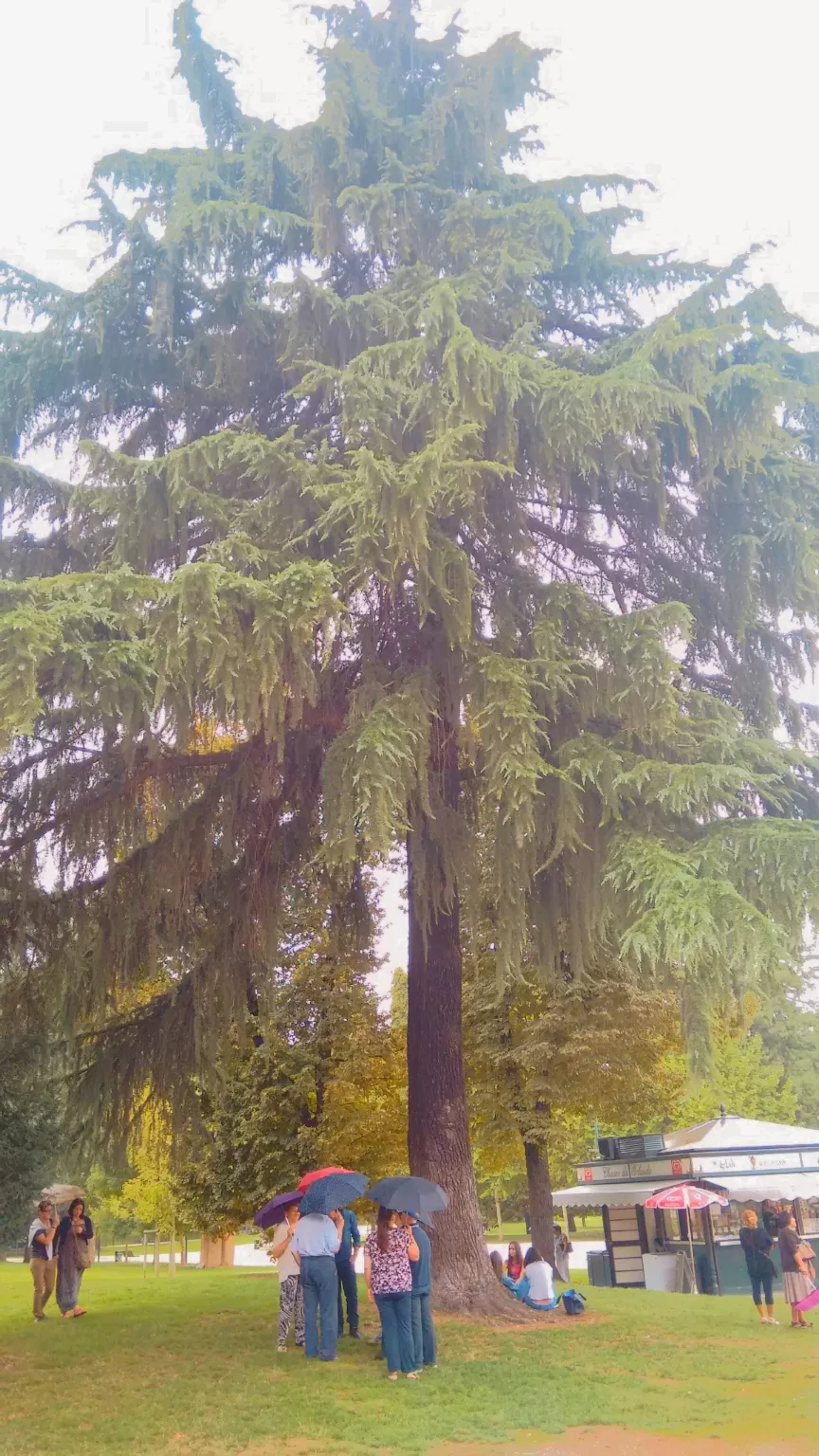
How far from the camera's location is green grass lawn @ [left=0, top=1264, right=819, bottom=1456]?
19.9 feet

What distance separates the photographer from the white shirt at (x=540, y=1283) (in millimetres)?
10875

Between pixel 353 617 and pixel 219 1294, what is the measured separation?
9.61 meters

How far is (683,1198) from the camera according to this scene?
51.8ft

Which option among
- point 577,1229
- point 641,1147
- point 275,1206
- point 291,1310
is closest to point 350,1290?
point 291,1310

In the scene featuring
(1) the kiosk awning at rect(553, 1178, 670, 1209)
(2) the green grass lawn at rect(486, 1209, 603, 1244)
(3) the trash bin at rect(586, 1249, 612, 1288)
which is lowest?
(2) the green grass lawn at rect(486, 1209, 603, 1244)

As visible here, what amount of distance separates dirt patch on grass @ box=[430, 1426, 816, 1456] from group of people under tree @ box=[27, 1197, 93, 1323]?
6.69 m

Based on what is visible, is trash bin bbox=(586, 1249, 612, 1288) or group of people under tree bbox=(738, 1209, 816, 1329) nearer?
group of people under tree bbox=(738, 1209, 816, 1329)

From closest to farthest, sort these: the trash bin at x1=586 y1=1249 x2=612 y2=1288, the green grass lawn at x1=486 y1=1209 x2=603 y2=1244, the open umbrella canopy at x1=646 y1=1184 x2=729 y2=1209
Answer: the open umbrella canopy at x1=646 y1=1184 x2=729 y2=1209 → the trash bin at x1=586 y1=1249 x2=612 y2=1288 → the green grass lawn at x1=486 y1=1209 x2=603 y2=1244

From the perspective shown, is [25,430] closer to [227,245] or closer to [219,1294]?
[227,245]

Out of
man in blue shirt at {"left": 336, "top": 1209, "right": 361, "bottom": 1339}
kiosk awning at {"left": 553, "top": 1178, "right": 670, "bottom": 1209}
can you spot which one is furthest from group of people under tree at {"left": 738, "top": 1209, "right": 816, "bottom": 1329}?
kiosk awning at {"left": 553, "top": 1178, "right": 670, "bottom": 1209}

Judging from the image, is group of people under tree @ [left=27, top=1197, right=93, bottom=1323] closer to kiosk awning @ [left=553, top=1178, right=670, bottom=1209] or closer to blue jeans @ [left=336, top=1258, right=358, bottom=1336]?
blue jeans @ [left=336, top=1258, right=358, bottom=1336]

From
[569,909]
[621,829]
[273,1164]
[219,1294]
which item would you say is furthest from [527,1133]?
[621,829]

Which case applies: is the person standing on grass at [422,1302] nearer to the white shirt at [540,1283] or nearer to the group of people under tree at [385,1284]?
the group of people under tree at [385,1284]

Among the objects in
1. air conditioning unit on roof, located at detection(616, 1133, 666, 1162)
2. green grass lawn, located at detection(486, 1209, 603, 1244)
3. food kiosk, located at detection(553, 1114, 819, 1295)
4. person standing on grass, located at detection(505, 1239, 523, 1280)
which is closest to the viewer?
person standing on grass, located at detection(505, 1239, 523, 1280)
